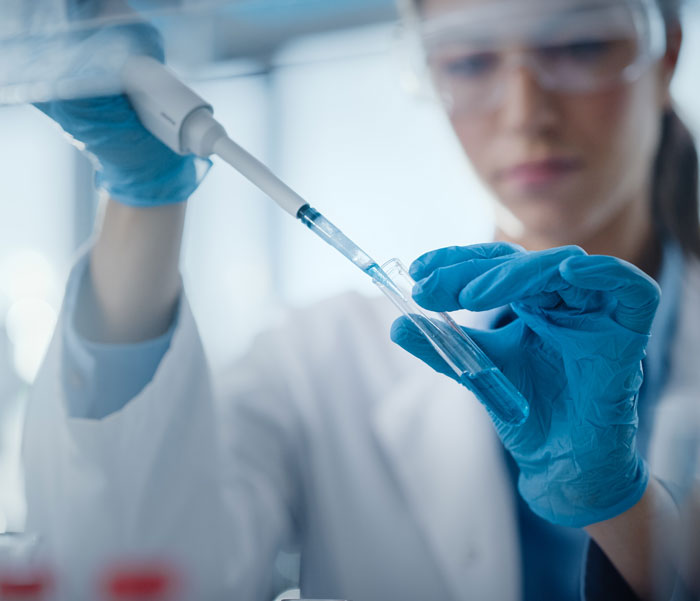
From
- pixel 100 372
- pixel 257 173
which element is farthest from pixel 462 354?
pixel 100 372

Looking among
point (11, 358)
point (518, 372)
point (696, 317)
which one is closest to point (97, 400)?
point (11, 358)

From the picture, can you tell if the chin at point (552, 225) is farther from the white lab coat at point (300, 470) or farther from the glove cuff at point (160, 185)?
the glove cuff at point (160, 185)

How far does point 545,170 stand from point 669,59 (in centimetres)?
22

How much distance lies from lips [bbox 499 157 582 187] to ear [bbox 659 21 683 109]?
0.56 ft

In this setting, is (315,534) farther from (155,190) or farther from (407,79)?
(407,79)

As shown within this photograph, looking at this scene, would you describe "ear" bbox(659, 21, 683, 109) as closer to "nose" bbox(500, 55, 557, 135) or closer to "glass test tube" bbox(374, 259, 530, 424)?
"nose" bbox(500, 55, 557, 135)

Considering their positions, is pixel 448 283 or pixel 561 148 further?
pixel 561 148

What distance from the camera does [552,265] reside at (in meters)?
0.53

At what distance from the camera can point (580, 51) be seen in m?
0.77

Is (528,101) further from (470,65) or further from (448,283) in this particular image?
(448,283)

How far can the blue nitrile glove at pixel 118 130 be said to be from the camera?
674 millimetres

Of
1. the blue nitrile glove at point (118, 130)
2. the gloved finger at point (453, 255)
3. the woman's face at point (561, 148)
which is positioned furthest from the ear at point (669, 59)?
the blue nitrile glove at point (118, 130)

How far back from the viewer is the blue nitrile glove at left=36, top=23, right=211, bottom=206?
67 centimetres

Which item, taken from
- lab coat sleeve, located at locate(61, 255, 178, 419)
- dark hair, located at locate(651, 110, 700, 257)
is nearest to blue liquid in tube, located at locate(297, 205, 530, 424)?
lab coat sleeve, located at locate(61, 255, 178, 419)
